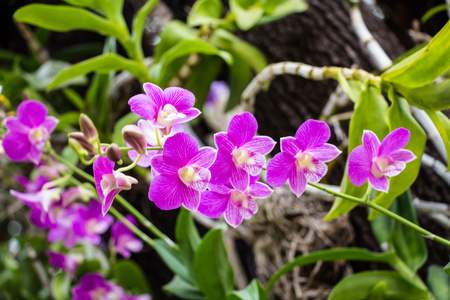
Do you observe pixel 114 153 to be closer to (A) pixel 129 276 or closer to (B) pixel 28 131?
(B) pixel 28 131

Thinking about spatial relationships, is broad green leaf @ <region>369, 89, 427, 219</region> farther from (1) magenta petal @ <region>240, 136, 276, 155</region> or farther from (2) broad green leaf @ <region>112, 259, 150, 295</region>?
(2) broad green leaf @ <region>112, 259, 150, 295</region>

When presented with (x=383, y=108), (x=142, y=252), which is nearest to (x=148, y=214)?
(x=142, y=252)

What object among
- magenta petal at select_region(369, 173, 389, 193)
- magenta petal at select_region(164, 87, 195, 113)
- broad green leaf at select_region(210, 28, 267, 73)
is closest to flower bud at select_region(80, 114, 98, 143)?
magenta petal at select_region(164, 87, 195, 113)

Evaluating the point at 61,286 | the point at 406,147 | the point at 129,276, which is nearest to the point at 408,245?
the point at 406,147

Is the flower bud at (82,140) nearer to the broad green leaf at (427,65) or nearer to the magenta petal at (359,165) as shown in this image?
the magenta petal at (359,165)

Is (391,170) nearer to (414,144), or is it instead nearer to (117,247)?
(414,144)
